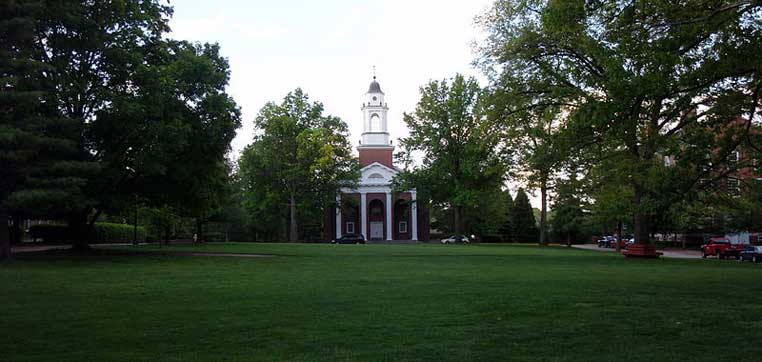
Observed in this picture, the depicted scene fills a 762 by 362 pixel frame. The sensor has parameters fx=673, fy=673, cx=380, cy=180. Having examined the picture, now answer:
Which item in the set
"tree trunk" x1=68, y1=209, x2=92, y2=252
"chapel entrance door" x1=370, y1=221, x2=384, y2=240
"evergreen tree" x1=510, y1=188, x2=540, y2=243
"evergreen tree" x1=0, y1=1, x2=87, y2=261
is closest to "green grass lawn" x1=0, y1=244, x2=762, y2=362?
"evergreen tree" x1=0, y1=1, x2=87, y2=261

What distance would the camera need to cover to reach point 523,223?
258 ft

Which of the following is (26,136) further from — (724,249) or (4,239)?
(724,249)

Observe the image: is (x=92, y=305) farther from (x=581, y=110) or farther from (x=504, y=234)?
(x=504, y=234)

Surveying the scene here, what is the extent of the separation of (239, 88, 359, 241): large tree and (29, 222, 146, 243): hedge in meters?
12.2

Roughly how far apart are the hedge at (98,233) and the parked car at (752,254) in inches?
1565

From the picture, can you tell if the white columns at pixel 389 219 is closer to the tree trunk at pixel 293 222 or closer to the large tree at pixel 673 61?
the tree trunk at pixel 293 222

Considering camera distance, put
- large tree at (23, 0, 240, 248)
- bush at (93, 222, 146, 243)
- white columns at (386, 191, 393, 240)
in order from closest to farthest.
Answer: large tree at (23, 0, 240, 248) → bush at (93, 222, 146, 243) → white columns at (386, 191, 393, 240)

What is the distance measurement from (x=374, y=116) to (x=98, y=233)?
1457 inches

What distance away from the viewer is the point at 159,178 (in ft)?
98.7

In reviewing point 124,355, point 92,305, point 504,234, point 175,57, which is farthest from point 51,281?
point 504,234

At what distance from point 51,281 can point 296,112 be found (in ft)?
176

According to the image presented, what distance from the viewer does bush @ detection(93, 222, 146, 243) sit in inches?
2020

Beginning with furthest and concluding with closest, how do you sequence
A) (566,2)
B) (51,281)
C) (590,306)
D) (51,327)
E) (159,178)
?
(159,178), (51,281), (566,2), (590,306), (51,327)

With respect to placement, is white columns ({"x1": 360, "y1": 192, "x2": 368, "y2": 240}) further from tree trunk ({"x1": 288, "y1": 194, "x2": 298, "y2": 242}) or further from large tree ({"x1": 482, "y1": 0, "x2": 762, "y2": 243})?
large tree ({"x1": 482, "y1": 0, "x2": 762, "y2": 243})
